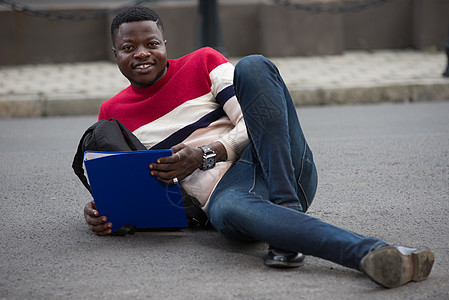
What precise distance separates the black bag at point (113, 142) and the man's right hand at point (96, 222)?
0.38ft

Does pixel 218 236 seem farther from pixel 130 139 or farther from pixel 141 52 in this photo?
pixel 141 52

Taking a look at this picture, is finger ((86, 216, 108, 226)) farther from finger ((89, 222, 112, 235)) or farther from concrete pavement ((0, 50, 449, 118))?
concrete pavement ((0, 50, 449, 118))

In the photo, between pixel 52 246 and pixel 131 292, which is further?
pixel 52 246

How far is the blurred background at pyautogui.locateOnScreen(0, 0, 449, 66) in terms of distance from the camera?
9.53 m

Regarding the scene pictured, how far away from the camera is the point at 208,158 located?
300 centimetres

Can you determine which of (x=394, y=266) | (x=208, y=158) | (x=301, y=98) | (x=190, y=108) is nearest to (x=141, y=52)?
(x=190, y=108)

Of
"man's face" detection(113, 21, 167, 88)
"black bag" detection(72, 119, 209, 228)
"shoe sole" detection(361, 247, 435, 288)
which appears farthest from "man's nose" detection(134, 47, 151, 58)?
"shoe sole" detection(361, 247, 435, 288)

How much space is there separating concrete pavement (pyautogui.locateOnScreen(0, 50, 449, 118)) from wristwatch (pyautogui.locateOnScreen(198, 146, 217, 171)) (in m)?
4.44

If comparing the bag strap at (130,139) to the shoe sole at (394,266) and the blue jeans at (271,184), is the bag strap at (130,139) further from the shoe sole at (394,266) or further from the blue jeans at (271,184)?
the shoe sole at (394,266)

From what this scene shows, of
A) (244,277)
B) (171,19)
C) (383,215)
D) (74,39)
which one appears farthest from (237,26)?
(244,277)

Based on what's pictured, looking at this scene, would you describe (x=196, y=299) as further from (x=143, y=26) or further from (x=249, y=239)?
(x=143, y=26)

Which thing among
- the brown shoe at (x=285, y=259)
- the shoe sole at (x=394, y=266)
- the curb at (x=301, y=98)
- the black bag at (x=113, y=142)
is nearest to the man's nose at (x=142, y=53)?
the black bag at (x=113, y=142)

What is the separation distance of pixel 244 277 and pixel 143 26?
4.14 ft

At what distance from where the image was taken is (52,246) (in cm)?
317
